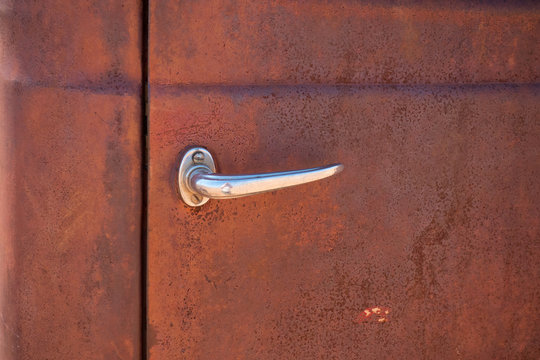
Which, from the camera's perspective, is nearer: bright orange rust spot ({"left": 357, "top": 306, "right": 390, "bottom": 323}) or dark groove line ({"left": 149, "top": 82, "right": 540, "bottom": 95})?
dark groove line ({"left": 149, "top": 82, "right": 540, "bottom": 95})

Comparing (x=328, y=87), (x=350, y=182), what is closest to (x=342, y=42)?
(x=328, y=87)

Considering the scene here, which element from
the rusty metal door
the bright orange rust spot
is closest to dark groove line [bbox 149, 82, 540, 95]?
the rusty metal door

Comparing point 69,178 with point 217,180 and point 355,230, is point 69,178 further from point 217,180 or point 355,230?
point 355,230

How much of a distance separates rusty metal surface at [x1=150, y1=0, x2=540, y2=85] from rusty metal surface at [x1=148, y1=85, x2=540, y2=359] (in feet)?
0.08

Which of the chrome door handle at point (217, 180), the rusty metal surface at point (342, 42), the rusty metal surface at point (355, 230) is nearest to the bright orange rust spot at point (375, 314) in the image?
the rusty metal surface at point (355, 230)

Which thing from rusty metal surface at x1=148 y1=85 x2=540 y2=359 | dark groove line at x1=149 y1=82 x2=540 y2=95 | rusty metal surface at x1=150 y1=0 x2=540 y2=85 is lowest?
rusty metal surface at x1=148 y1=85 x2=540 y2=359

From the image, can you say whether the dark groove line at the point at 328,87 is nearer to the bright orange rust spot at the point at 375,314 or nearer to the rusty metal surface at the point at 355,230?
the rusty metal surface at the point at 355,230

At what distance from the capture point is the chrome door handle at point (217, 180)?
2.25 feet

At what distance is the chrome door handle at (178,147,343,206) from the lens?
686 mm

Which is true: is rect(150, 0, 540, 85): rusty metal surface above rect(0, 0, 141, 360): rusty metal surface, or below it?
above

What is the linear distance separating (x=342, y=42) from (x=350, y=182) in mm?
210

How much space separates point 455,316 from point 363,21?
516mm

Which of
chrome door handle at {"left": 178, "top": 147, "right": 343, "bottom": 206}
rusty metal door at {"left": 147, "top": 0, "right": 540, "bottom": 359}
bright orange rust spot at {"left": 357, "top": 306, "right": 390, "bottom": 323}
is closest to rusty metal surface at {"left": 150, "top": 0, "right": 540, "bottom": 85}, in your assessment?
rusty metal door at {"left": 147, "top": 0, "right": 540, "bottom": 359}

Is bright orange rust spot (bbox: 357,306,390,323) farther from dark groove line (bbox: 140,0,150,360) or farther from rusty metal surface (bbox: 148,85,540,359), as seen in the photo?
dark groove line (bbox: 140,0,150,360)
